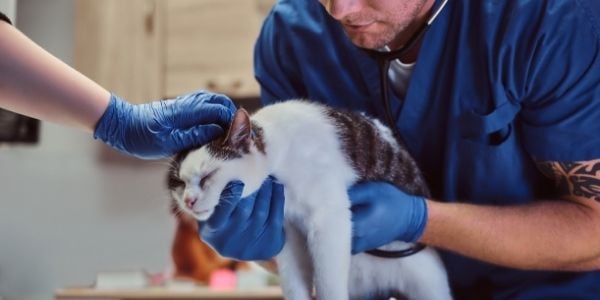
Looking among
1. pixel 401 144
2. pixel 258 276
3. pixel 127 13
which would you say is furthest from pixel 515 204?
pixel 127 13

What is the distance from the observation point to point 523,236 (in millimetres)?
1042

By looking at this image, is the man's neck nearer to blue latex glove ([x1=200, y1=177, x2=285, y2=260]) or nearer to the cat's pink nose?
blue latex glove ([x1=200, y1=177, x2=285, y2=260])

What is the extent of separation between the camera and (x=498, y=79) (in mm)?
990

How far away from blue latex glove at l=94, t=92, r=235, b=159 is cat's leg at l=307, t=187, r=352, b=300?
0.62 feet

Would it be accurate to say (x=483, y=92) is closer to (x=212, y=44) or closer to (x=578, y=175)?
(x=578, y=175)

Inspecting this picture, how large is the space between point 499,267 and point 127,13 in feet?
5.20

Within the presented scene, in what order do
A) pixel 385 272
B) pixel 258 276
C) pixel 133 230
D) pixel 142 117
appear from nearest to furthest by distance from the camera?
pixel 142 117 → pixel 385 272 → pixel 258 276 → pixel 133 230

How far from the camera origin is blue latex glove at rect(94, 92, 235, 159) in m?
0.87

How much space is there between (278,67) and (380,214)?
408 millimetres

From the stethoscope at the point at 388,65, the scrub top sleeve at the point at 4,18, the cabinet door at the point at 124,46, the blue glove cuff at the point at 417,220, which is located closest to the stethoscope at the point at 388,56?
the stethoscope at the point at 388,65

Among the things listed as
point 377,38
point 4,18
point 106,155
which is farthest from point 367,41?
point 106,155

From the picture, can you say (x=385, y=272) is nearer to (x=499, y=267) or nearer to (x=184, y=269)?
(x=499, y=267)

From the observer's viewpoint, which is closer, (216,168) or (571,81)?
(216,168)

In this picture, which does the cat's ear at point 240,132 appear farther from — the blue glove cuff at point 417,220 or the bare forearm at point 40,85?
the blue glove cuff at point 417,220
